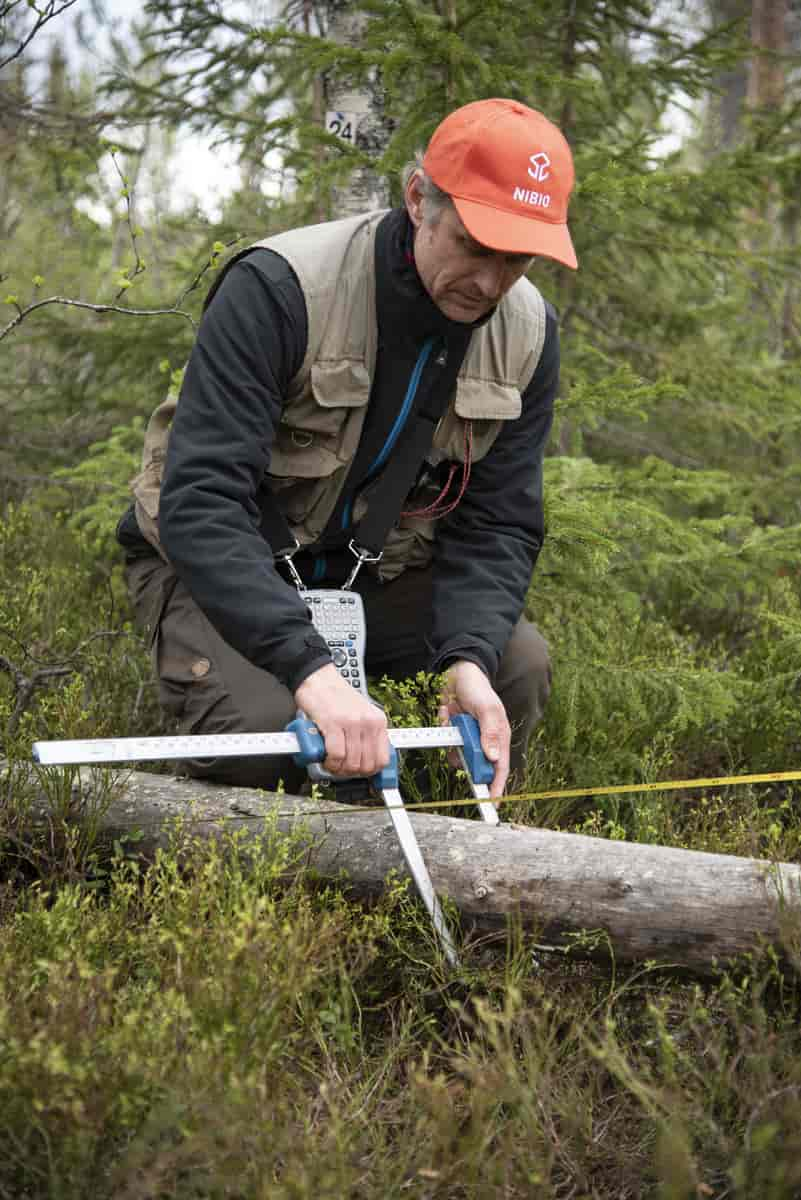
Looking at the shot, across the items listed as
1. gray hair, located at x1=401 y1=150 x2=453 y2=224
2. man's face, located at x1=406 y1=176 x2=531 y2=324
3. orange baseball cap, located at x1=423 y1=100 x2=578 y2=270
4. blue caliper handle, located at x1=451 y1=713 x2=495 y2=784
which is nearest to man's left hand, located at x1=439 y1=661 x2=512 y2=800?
blue caliper handle, located at x1=451 y1=713 x2=495 y2=784

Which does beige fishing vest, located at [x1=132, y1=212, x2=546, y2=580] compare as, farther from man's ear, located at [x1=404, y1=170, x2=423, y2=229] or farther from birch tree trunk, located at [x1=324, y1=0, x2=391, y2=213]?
birch tree trunk, located at [x1=324, y1=0, x2=391, y2=213]

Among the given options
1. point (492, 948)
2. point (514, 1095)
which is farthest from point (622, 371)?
point (514, 1095)

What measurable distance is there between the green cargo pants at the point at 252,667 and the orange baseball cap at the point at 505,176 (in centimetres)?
131

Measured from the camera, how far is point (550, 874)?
99.7 inches

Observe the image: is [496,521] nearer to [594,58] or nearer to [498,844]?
[498,844]

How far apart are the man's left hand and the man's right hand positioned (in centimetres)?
44

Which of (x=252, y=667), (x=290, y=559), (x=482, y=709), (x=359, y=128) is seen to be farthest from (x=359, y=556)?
(x=359, y=128)

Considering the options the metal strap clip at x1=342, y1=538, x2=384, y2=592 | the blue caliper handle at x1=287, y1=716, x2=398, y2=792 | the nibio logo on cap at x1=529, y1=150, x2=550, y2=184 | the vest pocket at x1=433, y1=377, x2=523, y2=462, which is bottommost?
the blue caliper handle at x1=287, y1=716, x2=398, y2=792

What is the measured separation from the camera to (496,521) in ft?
11.4

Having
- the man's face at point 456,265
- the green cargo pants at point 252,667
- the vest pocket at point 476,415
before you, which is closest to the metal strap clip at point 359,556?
the green cargo pants at point 252,667

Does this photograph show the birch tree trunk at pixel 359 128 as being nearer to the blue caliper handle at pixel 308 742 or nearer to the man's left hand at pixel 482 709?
the man's left hand at pixel 482 709

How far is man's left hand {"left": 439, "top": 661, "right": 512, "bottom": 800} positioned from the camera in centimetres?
290

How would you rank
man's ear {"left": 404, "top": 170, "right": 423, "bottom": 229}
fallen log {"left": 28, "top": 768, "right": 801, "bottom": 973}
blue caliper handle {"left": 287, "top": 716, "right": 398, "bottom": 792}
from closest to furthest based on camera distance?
fallen log {"left": 28, "top": 768, "right": 801, "bottom": 973} → blue caliper handle {"left": 287, "top": 716, "right": 398, "bottom": 792} → man's ear {"left": 404, "top": 170, "right": 423, "bottom": 229}

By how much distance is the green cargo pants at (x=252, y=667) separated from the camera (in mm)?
3105
